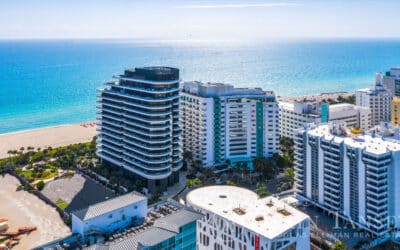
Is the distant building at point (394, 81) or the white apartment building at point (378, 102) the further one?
the distant building at point (394, 81)

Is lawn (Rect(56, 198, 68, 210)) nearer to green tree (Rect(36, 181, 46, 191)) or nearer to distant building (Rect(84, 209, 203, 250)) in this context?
green tree (Rect(36, 181, 46, 191))

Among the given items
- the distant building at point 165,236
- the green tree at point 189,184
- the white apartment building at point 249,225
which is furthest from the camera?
the green tree at point 189,184

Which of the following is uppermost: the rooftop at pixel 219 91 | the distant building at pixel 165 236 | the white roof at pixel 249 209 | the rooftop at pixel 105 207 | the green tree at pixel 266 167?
the rooftop at pixel 219 91

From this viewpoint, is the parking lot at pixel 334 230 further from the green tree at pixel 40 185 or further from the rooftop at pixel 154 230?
the green tree at pixel 40 185

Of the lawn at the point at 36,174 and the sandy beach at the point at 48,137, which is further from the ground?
the sandy beach at the point at 48,137

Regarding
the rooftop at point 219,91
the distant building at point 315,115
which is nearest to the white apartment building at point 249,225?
the rooftop at point 219,91

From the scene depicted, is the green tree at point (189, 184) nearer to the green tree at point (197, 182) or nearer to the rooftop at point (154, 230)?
the green tree at point (197, 182)

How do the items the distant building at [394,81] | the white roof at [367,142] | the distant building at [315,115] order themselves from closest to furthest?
1. the white roof at [367,142]
2. the distant building at [315,115]
3. the distant building at [394,81]
